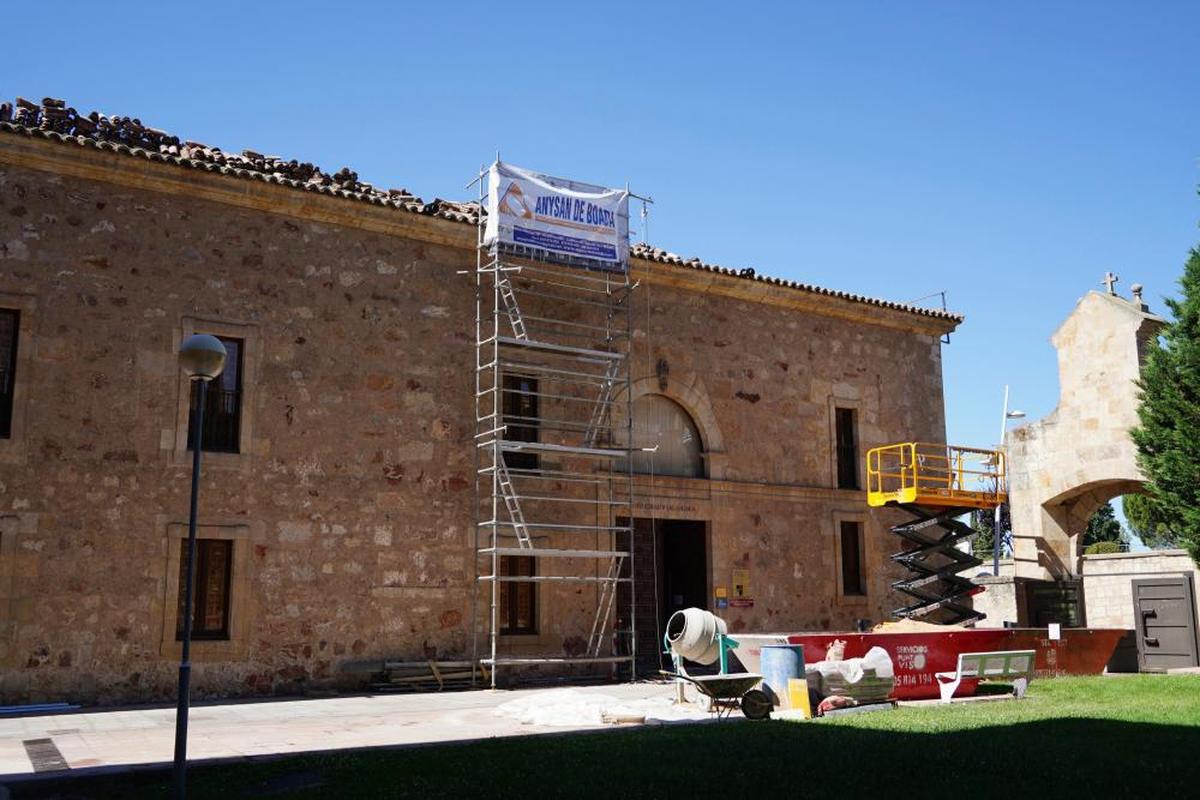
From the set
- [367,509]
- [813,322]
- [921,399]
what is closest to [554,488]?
[367,509]

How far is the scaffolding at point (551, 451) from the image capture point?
1691cm

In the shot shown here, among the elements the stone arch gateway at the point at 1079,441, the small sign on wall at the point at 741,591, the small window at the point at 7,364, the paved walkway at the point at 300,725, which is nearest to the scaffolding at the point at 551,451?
the small sign on wall at the point at 741,591

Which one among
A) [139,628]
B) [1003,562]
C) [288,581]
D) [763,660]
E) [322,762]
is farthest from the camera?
[1003,562]

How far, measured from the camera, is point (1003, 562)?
30.1 meters

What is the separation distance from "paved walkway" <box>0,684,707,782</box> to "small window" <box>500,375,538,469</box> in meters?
4.25

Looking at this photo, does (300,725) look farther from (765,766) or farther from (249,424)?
(765,766)

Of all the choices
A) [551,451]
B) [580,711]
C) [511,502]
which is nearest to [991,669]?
[580,711]

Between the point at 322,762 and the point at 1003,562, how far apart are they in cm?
2543

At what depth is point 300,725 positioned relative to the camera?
457 inches

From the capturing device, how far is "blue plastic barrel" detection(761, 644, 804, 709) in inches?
506

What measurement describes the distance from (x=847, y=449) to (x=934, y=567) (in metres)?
3.02

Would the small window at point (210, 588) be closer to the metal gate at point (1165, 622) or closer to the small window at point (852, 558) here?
the small window at point (852, 558)

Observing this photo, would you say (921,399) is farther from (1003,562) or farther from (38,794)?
(38,794)

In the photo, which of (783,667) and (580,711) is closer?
(580,711)
